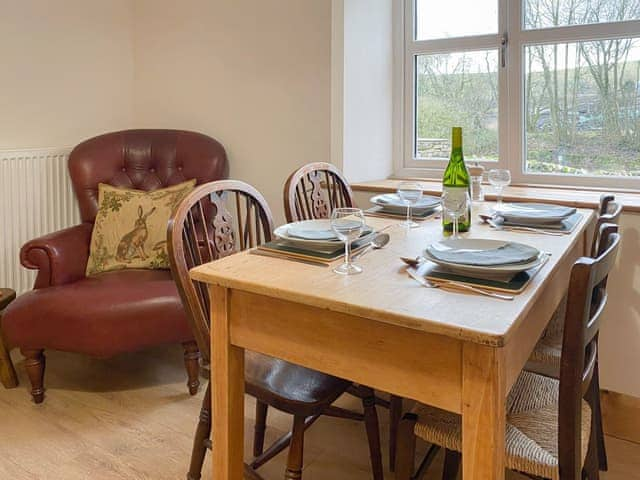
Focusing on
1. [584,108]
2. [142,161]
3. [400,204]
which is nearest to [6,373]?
[142,161]

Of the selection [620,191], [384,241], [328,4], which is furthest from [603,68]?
[384,241]

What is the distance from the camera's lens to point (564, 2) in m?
2.38

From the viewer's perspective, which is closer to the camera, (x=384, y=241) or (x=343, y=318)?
(x=343, y=318)

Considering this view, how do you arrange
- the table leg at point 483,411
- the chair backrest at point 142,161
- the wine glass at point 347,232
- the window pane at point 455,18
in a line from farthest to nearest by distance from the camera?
the chair backrest at point 142,161, the window pane at point 455,18, the wine glass at point 347,232, the table leg at point 483,411

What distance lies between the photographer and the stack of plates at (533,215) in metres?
1.66

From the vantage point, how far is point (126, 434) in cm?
201

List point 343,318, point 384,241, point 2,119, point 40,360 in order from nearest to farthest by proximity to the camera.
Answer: point 343,318, point 384,241, point 40,360, point 2,119

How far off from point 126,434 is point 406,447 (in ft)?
3.80

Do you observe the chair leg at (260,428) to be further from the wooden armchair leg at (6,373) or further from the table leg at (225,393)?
the wooden armchair leg at (6,373)

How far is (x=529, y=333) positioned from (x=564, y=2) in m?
1.81

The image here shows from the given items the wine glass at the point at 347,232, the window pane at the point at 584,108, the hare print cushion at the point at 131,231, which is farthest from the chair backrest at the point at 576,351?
the hare print cushion at the point at 131,231

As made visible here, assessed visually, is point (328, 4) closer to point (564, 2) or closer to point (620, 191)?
point (564, 2)

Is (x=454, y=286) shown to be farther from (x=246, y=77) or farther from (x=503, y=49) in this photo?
(x=246, y=77)

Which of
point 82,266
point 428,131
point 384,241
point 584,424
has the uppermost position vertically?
point 428,131
